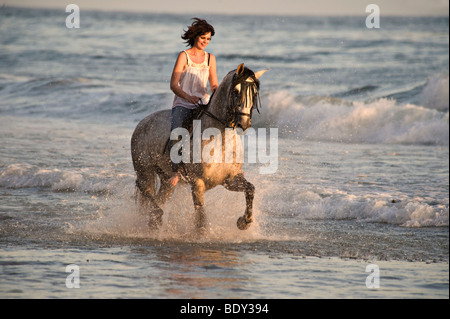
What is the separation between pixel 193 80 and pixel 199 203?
1.44m

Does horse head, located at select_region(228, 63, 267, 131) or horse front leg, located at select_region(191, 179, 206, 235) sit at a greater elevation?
horse head, located at select_region(228, 63, 267, 131)

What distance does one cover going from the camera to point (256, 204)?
34.0ft

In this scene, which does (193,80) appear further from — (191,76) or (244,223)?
(244,223)

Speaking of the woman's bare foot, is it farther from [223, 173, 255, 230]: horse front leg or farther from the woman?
[223, 173, 255, 230]: horse front leg

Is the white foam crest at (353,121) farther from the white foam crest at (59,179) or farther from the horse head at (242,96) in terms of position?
the horse head at (242,96)

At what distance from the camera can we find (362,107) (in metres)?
21.3

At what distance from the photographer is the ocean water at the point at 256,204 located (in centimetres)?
746

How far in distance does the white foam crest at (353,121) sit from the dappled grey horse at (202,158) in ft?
28.0

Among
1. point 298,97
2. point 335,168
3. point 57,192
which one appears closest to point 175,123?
point 57,192

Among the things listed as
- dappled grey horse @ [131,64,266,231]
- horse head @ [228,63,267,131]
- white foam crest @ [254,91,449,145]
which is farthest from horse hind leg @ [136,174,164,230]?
white foam crest @ [254,91,449,145]

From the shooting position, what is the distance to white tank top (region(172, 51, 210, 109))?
880 centimetres

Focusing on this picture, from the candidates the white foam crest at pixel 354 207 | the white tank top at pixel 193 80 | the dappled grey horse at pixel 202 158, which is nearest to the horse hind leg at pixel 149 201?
the dappled grey horse at pixel 202 158

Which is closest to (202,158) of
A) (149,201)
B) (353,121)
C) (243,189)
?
(243,189)
